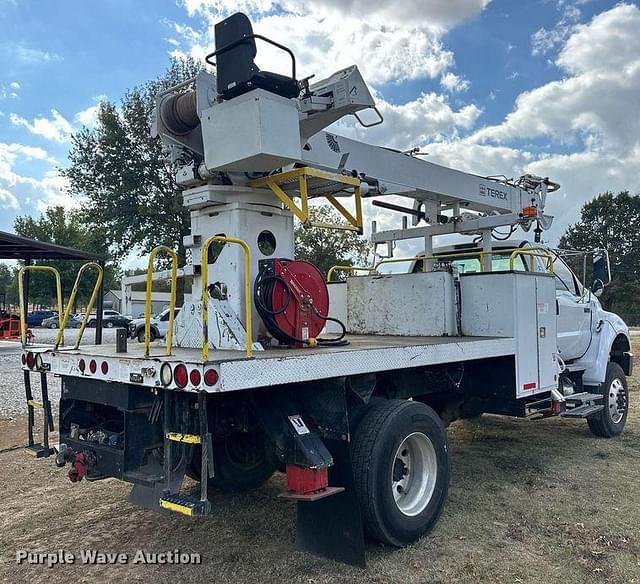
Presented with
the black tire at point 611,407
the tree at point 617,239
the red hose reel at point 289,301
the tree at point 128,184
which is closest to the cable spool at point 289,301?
the red hose reel at point 289,301

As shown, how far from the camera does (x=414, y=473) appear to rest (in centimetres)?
462

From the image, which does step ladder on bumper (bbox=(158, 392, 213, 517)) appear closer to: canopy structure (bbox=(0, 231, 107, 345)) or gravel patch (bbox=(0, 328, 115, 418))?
gravel patch (bbox=(0, 328, 115, 418))

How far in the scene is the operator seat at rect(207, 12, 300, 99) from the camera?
15.1 feet

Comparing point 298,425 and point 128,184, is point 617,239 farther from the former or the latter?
point 298,425

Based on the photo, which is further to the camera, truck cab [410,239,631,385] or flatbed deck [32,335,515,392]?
truck cab [410,239,631,385]

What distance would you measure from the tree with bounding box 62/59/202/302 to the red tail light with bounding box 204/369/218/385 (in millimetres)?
19118

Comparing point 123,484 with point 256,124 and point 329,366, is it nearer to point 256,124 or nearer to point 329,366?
point 329,366

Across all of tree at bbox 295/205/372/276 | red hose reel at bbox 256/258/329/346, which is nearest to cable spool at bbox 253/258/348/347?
red hose reel at bbox 256/258/329/346

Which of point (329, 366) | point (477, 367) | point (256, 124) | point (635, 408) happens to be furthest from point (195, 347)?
point (635, 408)

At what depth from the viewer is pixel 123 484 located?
5754 millimetres

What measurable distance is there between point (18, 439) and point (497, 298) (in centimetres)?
630

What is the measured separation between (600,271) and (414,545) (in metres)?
4.88

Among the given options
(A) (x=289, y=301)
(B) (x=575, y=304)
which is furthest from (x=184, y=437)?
(B) (x=575, y=304)

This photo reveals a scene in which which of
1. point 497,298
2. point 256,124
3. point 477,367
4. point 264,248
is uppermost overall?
point 256,124
